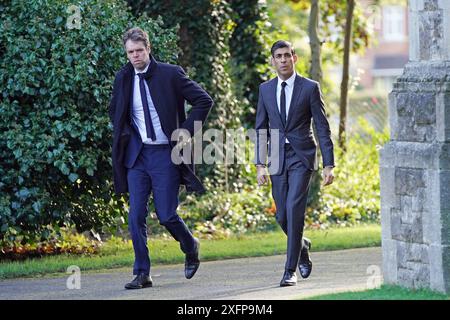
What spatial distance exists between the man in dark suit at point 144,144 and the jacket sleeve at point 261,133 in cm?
54

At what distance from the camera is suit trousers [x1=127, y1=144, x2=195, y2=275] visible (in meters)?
9.65

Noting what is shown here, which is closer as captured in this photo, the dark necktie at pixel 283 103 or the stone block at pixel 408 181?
the stone block at pixel 408 181

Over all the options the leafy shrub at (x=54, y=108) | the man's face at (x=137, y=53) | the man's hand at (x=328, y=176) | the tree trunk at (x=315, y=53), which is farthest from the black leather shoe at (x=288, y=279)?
the tree trunk at (x=315, y=53)

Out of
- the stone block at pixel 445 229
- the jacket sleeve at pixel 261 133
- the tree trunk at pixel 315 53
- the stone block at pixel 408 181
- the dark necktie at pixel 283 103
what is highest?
the tree trunk at pixel 315 53

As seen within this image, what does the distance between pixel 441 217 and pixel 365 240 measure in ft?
16.9

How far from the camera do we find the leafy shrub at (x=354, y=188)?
16422 millimetres

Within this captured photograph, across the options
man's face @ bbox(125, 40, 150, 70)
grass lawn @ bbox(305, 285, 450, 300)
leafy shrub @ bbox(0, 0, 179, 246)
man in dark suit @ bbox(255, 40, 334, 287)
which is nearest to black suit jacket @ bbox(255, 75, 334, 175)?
man in dark suit @ bbox(255, 40, 334, 287)

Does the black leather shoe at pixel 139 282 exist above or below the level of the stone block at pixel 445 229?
below

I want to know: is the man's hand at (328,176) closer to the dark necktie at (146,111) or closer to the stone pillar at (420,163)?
the stone pillar at (420,163)

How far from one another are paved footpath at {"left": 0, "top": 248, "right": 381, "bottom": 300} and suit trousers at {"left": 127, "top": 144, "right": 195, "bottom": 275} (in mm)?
369

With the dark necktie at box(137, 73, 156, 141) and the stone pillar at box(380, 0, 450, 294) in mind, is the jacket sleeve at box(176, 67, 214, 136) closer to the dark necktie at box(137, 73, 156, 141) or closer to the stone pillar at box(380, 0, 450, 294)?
the dark necktie at box(137, 73, 156, 141)

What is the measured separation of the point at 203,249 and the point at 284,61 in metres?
3.68

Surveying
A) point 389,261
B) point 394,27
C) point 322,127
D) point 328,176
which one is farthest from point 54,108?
point 394,27
